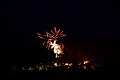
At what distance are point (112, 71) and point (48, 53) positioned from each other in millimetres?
33329

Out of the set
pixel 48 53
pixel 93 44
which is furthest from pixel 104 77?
pixel 93 44

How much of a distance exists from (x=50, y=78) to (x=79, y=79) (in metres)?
2.37

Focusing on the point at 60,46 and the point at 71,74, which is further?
the point at 60,46

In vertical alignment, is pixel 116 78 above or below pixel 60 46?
below

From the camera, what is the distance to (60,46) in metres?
44.3

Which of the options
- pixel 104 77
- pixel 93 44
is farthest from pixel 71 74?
pixel 93 44

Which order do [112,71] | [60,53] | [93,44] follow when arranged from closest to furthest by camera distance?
1. [112,71]
2. [60,53]
3. [93,44]

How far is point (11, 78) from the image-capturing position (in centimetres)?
1991

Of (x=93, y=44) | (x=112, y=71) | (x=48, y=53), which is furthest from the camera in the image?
(x=93, y=44)

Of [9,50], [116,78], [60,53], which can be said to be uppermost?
Result: [9,50]

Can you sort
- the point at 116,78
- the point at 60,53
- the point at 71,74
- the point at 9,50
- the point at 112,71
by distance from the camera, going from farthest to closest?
the point at 9,50
the point at 60,53
the point at 71,74
the point at 112,71
the point at 116,78

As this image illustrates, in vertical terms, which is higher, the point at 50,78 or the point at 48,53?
the point at 48,53

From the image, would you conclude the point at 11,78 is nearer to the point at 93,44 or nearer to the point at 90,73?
the point at 90,73

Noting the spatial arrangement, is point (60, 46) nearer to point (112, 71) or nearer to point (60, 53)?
point (60, 53)
